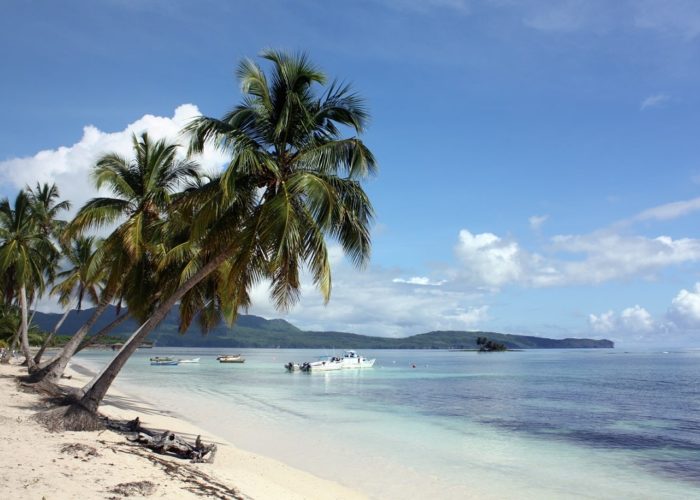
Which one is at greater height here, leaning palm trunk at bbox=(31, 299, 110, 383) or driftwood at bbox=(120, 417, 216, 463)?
leaning palm trunk at bbox=(31, 299, 110, 383)

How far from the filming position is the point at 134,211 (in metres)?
17.2

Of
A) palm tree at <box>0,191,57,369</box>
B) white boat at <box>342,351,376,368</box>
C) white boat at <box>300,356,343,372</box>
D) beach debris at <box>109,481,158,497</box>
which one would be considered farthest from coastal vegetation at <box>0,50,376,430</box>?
white boat at <box>342,351,376,368</box>

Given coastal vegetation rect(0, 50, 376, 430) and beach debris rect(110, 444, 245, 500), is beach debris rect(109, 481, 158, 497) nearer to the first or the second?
beach debris rect(110, 444, 245, 500)

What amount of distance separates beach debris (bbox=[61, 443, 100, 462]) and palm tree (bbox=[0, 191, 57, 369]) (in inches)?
650

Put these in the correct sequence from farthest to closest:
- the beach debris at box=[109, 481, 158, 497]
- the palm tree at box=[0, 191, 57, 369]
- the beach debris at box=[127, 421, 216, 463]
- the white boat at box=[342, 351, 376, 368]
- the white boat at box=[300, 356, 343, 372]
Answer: the white boat at box=[342, 351, 376, 368], the white boat at box=[300, 356, 343, 372], the palm tree at box=[0, 191, 57, 369], the beach debris at box=[127, 421, 216, 463], the beach debris at box=[109, 481, 158, 497]

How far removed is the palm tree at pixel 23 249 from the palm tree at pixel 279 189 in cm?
1350

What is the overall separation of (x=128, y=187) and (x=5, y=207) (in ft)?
41.5

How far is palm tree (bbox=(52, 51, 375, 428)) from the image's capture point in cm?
1138

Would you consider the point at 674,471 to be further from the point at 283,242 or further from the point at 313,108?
the point at 313,108

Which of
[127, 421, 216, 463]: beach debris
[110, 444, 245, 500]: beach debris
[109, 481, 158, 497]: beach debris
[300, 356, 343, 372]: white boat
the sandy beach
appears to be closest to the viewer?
the sandy beach

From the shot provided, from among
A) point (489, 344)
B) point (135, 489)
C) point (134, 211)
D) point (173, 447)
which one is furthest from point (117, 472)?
point (489, 344)

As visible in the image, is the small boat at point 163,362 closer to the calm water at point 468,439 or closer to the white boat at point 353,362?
the white boat at point 353,362

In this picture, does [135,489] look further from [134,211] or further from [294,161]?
[134,211]

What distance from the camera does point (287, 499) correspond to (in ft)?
30.2
